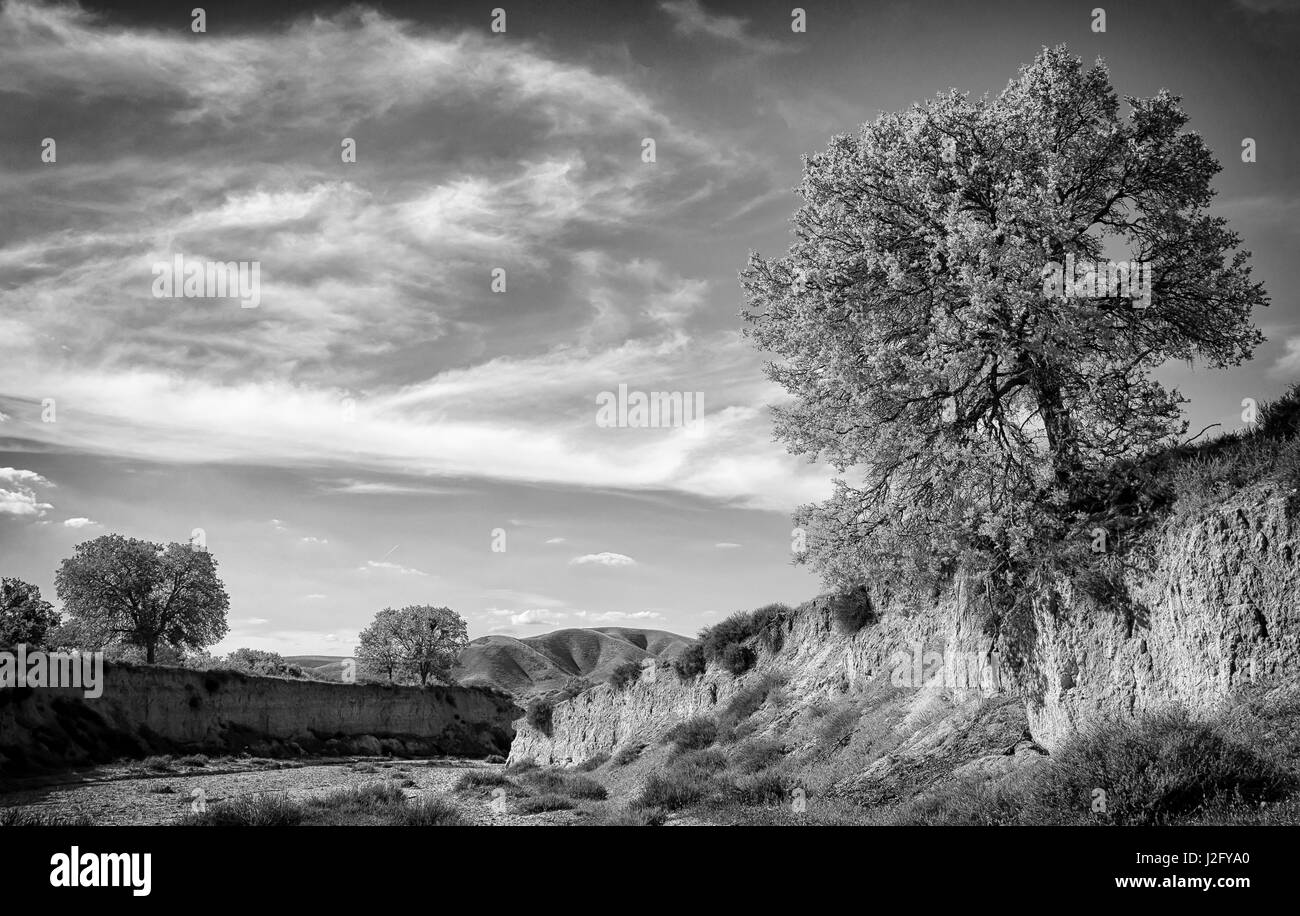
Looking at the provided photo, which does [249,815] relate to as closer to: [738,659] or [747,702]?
[747,702]

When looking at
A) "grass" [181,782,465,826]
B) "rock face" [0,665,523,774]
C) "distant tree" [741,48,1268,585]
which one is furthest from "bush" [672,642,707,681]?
"rock face" [0,665,523,774]

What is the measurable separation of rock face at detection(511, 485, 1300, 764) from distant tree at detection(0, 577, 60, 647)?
2622 inches

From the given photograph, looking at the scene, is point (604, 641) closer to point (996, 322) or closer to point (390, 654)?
point (390, 654)

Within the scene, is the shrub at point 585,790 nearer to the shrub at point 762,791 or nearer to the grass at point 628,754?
the grass at point 628,754

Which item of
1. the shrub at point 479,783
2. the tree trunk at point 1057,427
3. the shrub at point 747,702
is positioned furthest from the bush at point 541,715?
the tree trunk at point 1057,427

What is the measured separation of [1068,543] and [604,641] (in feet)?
533

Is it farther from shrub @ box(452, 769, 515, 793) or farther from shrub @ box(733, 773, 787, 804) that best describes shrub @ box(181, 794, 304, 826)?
shrub @ box(452, 769, 515, 793)

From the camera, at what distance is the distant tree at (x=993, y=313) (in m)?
14.1

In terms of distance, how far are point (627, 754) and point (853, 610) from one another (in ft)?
35.6

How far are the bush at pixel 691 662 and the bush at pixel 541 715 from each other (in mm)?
12664

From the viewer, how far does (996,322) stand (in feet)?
47.1
